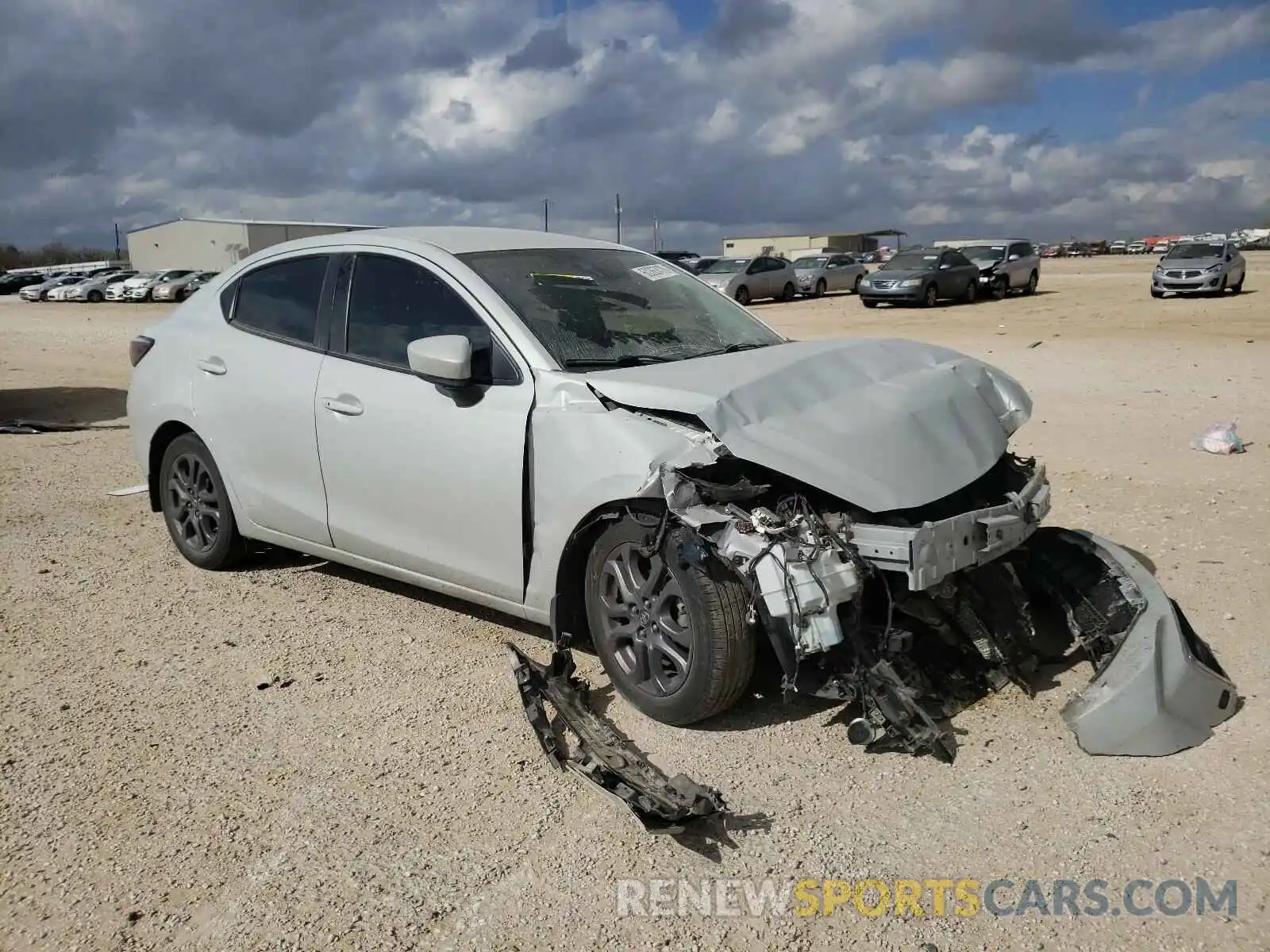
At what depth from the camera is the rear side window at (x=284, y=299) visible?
5.04 meters

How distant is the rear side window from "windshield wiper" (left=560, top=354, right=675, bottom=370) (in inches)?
59.3

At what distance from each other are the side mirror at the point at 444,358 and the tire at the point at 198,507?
1884 millimetres

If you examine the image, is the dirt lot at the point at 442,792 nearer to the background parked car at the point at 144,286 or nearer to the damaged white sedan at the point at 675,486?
the damaged white sedan at the point at 675,486

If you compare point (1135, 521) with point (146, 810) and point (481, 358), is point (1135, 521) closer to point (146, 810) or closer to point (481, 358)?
point (481, 358)

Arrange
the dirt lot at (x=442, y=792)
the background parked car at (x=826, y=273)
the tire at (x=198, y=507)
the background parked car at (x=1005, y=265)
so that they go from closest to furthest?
the dirt lot at (x=442, y=792), the tire at (x=198, y=507), the background parked car at (x=1005, y=265), the background parked car at (x=826, y=273)

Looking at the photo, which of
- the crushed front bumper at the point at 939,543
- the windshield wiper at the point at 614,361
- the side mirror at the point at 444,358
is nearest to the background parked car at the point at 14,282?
the side mirror at the point at 444,358

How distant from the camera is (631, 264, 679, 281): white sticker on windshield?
16.6 ft

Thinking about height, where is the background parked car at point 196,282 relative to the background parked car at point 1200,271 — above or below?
below

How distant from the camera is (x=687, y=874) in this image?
301 cm

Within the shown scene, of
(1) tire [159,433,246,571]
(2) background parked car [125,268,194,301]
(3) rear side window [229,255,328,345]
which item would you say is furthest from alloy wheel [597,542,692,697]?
(2) background parked car [125,268,194,301]

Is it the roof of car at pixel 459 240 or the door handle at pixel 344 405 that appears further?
the roof of car at pixel 459 240

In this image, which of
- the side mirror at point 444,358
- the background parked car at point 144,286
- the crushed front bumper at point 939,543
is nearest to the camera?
the crushed front bumper at point 939,543

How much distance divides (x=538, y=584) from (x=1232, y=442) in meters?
6.24

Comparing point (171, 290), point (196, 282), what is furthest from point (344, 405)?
point (171, 290)
